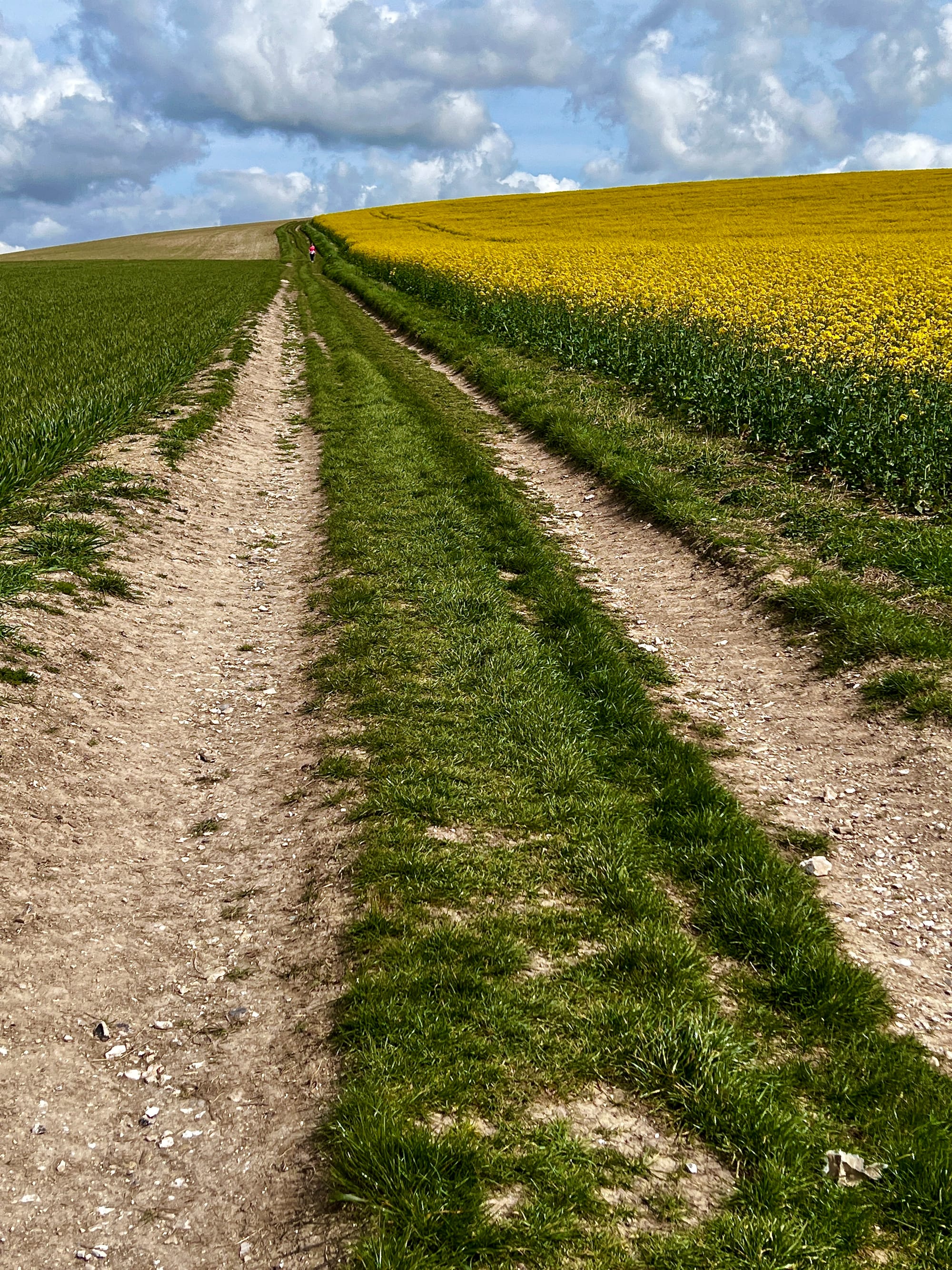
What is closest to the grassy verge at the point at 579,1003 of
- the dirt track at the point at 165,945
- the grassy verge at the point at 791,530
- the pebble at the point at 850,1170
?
the pebble at the point at 850,1170

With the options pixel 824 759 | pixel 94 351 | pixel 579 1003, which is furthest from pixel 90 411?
pixel 579 1003

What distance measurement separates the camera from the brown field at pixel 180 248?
226 feet

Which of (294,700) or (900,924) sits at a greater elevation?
(294,700)

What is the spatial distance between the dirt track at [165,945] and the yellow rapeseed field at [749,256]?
438 inches

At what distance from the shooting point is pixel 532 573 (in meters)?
8.55

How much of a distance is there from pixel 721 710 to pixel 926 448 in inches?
209

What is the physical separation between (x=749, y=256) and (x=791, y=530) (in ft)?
73.9

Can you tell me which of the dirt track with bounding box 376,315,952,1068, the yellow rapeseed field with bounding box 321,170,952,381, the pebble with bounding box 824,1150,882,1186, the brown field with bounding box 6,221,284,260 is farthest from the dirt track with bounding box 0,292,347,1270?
the brown field with bounding box 6,221,284,260

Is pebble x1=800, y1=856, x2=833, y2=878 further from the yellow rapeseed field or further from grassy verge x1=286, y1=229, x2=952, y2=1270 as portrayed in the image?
the yellow rapeseed field

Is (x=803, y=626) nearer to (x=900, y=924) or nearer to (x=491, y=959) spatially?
(x=900, y=924)

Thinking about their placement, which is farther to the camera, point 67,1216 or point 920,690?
point 920,690

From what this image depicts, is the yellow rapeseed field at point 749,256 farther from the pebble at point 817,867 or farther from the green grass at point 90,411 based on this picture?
the pebble at point 817,867

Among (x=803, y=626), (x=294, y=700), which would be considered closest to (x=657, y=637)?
(x=803, y=626)

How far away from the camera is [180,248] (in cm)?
7900
